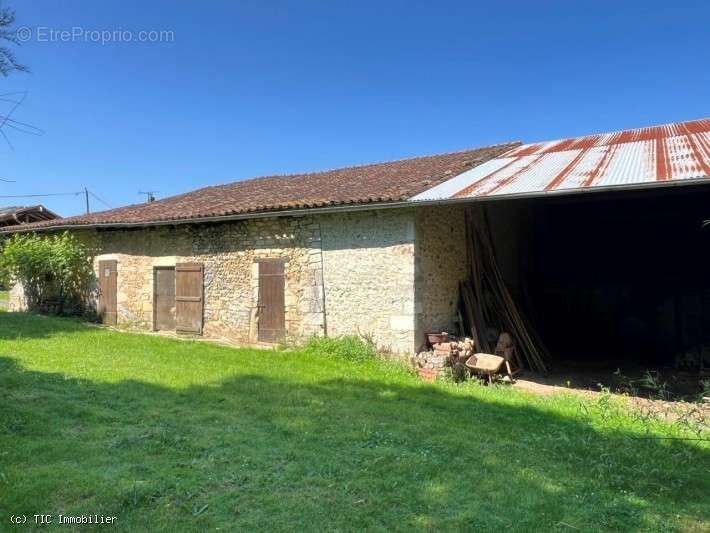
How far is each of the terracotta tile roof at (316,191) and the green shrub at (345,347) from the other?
2.32m

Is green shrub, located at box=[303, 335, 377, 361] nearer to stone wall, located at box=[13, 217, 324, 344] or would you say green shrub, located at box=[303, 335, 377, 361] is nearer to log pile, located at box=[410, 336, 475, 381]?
stone wall, located at box=[13, 217, 324, 344]

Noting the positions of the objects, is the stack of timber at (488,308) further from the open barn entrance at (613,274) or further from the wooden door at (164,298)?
the wooden door at (164,298)

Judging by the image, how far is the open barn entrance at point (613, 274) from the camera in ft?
35.4

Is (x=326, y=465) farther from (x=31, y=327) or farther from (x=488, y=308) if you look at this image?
(x=31, y=327)

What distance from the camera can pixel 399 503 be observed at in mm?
3242

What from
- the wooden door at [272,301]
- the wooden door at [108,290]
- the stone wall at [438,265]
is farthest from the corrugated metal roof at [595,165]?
the wooden door at [108,290]

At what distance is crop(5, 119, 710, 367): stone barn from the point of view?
765 centimetres

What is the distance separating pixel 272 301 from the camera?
9.48 metres

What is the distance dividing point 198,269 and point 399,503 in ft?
27.6

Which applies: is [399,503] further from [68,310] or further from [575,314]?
[68,310]

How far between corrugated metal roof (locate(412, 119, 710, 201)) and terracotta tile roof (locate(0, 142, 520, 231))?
0.64 meters

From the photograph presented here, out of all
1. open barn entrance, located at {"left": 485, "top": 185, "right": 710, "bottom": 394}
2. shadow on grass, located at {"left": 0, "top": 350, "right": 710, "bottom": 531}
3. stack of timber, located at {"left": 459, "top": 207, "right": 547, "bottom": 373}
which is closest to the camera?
shadow on grass, located at {"left": 0, "top": 350, "right": 710, "bottom": 531}

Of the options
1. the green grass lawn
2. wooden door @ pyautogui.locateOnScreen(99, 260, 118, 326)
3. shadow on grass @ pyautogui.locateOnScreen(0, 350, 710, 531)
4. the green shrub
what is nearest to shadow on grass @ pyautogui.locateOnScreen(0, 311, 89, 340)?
wooden door @ pyautogui.locateOnScreen(99, 260, 118, 326)

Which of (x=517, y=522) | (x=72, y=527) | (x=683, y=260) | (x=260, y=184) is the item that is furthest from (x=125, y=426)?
(x=683, y=260)
